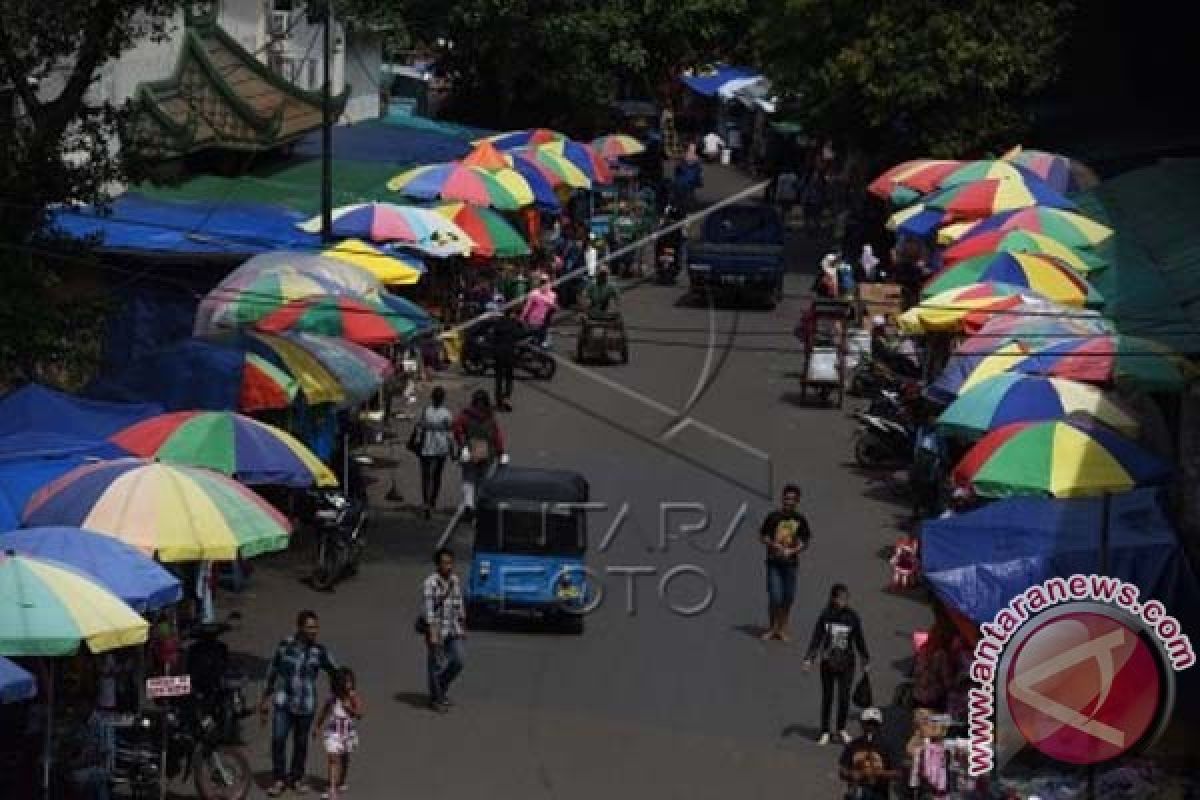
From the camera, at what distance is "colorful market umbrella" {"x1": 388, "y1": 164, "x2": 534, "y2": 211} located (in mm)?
38375

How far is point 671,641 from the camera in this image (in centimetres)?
2309

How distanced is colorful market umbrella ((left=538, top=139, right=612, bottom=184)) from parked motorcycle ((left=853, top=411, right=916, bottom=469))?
15.3 m

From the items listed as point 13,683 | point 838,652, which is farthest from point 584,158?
point 13,683

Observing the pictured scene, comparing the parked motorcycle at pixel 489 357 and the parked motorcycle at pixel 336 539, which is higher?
the parked motorcycle at pixel 489 357

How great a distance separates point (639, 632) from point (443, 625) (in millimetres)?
3628

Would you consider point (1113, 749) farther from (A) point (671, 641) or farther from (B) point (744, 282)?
(B) point (744, 282)

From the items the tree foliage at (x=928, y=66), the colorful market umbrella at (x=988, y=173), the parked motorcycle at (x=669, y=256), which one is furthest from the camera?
the parked motorcycle at (x=669, y=256)

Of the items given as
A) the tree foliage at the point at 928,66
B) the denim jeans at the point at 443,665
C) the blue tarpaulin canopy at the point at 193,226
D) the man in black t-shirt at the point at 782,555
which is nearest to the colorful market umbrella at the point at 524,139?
the tree foliage at the point at 928,66

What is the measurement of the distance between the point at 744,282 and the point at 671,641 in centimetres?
2054

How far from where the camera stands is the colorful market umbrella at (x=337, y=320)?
2788 cm

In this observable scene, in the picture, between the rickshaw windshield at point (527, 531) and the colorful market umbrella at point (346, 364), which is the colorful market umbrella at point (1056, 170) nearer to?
the colorful market umbrella at point (346, 364)

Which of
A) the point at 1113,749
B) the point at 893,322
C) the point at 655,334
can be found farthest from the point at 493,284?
the point at 1113,749

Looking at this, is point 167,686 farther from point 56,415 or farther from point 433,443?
point 433,443

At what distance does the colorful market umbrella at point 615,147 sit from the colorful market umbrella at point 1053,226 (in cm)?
1684
